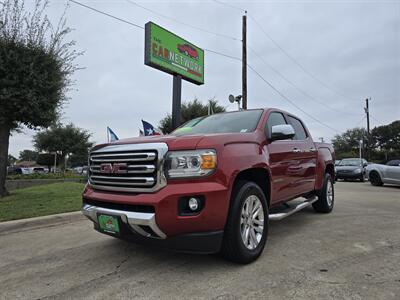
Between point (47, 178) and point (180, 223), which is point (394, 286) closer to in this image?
point (180, 223)

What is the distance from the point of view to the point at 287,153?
4.58m

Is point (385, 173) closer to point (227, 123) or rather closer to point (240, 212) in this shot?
point (227, 123)

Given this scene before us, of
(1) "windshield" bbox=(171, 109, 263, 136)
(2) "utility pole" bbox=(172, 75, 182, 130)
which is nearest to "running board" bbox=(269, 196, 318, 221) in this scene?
(1) "windshield" bbox=(171, 109, 263, 136)

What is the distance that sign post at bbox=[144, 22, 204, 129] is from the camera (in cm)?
1151

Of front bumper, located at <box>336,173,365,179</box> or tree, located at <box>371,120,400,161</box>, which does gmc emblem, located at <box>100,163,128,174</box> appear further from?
tree, located at <box>371,120,400,161</box>

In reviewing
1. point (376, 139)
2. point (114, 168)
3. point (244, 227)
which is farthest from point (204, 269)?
point (376, 139)

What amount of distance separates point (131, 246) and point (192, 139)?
6.02ft

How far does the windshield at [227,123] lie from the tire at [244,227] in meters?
0.90

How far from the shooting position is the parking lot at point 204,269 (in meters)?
2.80

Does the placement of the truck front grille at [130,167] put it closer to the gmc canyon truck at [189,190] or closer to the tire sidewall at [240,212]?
the gmc canyon truck at [189,190]

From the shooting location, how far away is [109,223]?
130 inches

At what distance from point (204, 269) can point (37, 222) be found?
12.0 feet

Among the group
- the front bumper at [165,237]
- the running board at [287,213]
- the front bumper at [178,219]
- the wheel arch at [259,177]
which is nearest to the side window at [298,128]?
the running board at [287,213]

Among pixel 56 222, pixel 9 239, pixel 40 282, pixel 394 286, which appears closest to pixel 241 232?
pixel 394 286
